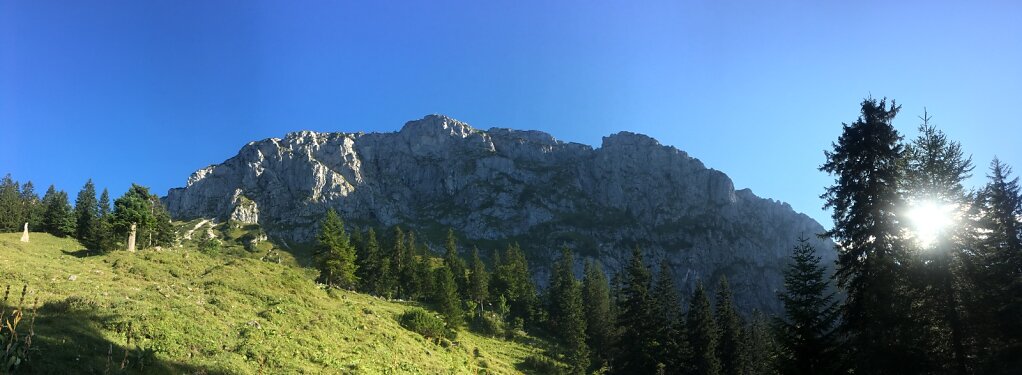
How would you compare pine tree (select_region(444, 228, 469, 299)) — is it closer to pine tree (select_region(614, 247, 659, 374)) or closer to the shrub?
the shrub

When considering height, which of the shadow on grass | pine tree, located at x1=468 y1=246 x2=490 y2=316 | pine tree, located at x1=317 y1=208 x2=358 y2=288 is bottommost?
the shadow on grass

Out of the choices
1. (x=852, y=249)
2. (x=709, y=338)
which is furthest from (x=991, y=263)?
(x=709, y=338)

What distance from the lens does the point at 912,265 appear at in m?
22.1

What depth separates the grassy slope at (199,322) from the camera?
1936 cm

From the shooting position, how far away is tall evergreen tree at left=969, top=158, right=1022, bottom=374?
62.3ft

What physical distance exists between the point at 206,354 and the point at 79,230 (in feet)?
310

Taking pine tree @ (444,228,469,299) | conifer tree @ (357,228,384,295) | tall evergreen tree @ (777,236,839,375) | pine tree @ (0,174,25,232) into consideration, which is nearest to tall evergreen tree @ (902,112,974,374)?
tall evergreen tree @ (777,236,839,375)

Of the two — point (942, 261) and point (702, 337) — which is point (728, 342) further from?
point (942, 261)

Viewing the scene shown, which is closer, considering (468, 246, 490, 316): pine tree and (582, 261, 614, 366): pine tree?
(582, 261, 614, 366): pine tree

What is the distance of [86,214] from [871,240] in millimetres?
119436

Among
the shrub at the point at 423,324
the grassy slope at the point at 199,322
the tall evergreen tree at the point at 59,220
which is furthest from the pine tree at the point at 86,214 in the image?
the shrub at the point at 423,324

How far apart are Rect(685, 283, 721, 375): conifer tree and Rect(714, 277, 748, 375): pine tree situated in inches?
188

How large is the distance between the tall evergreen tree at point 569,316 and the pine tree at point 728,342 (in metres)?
15.9

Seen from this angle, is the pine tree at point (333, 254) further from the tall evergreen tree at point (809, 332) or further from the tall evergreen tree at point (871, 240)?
the tall evergreen tree at point (871, 240)
